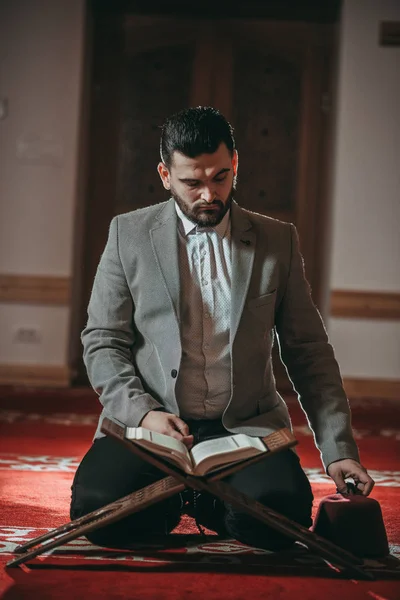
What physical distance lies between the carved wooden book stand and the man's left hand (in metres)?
0.18

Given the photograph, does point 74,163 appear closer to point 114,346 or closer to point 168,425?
point 114,346

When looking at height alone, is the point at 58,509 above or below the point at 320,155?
below

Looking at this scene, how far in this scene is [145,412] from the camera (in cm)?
203

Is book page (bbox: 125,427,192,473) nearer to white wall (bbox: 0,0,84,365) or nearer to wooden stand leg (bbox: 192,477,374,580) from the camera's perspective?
wooden stand leg (bbox: 192,477,374,580)

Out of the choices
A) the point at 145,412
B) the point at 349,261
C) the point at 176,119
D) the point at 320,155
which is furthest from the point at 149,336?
the point at 320,155

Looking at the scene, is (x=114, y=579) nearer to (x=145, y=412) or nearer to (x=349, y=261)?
(x=145, y=412)

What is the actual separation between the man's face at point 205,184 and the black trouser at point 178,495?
53 cm

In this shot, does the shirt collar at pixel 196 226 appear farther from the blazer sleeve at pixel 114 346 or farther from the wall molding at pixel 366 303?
the wall molding at pixel 366 303

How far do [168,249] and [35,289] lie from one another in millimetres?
3773

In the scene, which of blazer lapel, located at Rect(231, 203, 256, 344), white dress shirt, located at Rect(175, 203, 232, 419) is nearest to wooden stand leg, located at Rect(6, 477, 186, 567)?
white dress shirt, located at Rect(175, 203, 232, 419)

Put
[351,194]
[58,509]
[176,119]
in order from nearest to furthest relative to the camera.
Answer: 1. [176,119]
2. [58,509]
3. [351,194]

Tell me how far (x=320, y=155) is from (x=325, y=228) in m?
0.51

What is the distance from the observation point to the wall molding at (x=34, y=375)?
5875mm

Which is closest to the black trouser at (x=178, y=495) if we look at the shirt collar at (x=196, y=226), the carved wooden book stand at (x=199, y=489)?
the carved wooden book stand at (x=199, y=489)
